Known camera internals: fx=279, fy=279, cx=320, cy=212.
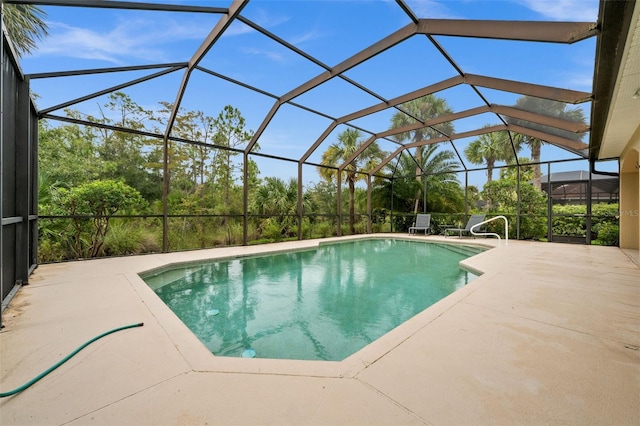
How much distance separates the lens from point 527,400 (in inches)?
62.0

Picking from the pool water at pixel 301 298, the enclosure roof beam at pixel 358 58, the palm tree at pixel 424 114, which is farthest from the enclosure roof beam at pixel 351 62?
the pool water at pixel 301 298

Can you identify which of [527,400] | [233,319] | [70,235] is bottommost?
[233,319]

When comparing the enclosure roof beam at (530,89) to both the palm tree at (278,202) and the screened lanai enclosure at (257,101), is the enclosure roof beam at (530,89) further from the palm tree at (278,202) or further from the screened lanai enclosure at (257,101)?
the palm tree at (278,202)

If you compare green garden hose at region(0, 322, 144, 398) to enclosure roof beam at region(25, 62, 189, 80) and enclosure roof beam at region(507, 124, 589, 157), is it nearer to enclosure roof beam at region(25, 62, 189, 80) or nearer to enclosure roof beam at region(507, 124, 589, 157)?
enclosure roof beam at region(25, 62, 189, 80)

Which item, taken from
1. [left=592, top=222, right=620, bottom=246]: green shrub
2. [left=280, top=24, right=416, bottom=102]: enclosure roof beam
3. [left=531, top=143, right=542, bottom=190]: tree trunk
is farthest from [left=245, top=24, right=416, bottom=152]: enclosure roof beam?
[left=531, top=143, right=542, bottom=190]: tree trunk

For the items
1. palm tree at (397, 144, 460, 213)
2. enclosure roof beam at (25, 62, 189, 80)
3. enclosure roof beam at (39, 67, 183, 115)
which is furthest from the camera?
palm tree at (397, 144, 460, 213)

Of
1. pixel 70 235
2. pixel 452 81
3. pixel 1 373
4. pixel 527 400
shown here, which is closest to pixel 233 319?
pixel 1 373

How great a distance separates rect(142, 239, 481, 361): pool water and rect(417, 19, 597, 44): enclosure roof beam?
3.92m

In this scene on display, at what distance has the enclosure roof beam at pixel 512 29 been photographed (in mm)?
3639

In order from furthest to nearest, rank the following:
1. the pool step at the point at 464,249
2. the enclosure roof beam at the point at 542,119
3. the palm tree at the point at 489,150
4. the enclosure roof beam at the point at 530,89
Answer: the palm tree at the point at 489,150, the pool step at the point at 464,249, the enclosure roof beam at the point at 542,119, the enclosure roof beam at the point at 530,89

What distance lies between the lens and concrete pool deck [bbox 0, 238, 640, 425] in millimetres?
1465

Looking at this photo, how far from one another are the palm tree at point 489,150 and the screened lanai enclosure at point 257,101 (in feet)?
13.0

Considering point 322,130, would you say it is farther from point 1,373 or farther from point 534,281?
point 1,373

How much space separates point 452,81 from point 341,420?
694 cm
